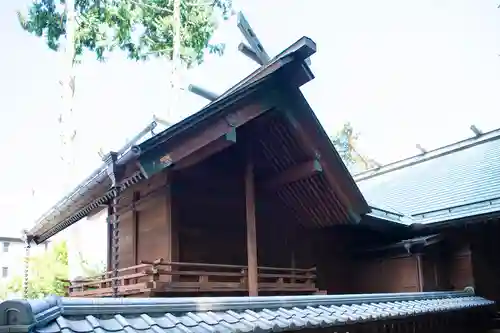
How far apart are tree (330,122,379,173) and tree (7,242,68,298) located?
728 inches

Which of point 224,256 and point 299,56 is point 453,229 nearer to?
point 224,256

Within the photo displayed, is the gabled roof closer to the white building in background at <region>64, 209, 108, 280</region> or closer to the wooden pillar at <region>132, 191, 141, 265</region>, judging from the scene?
the wooden pillar at <region>132, 191, 141, 265</region>

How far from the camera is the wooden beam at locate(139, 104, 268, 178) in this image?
511 cm

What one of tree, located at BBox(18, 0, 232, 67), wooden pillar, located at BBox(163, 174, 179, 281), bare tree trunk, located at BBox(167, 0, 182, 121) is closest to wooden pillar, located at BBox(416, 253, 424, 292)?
wooden pillar, located at BBox(163, 174, 179, 281)

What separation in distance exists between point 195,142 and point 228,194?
6.34 feet

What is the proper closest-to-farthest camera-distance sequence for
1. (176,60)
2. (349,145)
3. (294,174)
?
(294,174)
(176,60)
(349,145)

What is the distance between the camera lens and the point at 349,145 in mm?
31953

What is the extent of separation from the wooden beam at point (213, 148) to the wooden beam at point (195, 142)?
6cm

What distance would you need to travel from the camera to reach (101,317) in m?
3.02

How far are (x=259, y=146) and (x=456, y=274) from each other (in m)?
5.16

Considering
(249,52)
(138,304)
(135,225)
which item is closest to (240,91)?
(249,52)

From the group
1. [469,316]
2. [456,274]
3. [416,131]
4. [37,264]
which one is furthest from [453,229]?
[416,131]

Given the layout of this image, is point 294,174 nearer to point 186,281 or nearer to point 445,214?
point 186,281

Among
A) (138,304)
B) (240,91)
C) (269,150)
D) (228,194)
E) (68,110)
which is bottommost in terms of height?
(138,304)
